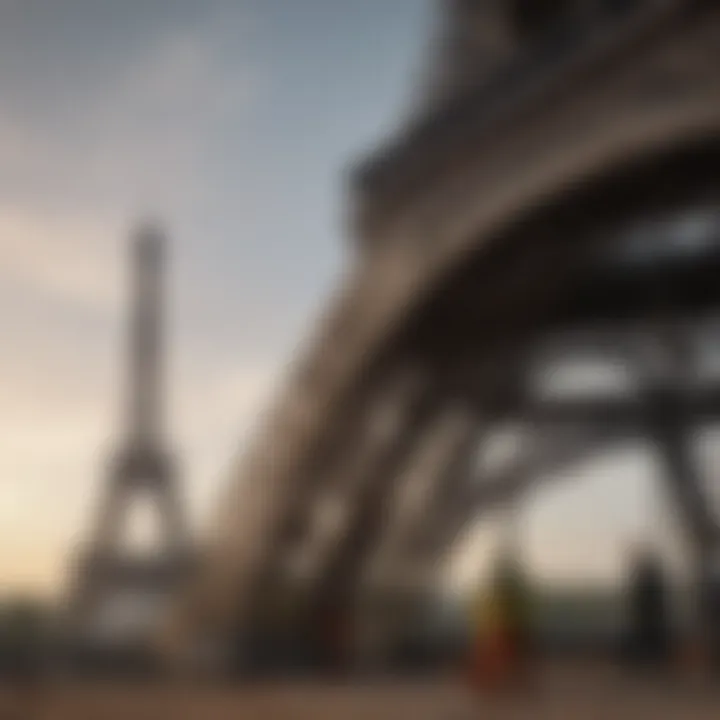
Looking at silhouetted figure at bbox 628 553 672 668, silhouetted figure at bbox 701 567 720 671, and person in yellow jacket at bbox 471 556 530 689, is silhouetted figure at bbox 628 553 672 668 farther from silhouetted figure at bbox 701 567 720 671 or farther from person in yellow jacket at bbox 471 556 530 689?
person in yellow jacket at bbox 471 556 530 689

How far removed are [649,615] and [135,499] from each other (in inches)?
487

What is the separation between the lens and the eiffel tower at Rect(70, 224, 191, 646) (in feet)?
56.7

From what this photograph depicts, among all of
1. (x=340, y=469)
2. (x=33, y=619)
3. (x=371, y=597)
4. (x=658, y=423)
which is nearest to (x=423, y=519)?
(x=371, y=597)

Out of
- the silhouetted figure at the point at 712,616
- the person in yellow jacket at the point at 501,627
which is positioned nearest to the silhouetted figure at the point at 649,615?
the silhouetted figure at the point at 712,616

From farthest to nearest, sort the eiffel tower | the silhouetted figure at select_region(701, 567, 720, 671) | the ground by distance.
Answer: the eiffel tower → the silhouetted figure at select_region(701, 567, 720, 671) → the ground

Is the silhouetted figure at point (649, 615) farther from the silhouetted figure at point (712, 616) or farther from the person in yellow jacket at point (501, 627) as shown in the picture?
the person in yellow jacket at point (501, 627)

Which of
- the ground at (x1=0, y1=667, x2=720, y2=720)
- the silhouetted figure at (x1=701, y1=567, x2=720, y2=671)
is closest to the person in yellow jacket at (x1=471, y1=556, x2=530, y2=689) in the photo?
the ground at (x1=0, y1=667, x2=720, y2=720)

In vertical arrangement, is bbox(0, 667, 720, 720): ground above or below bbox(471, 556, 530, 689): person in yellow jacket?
below

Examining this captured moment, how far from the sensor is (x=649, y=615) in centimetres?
1167

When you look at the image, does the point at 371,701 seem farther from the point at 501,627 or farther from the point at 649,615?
the point at 649,615

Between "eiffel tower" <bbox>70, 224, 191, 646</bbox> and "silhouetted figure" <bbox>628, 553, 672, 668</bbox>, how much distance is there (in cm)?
617

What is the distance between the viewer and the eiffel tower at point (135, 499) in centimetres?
1728

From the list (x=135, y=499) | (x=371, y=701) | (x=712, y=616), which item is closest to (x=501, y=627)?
(x=371, y=701)

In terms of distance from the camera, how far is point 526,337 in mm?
12062
